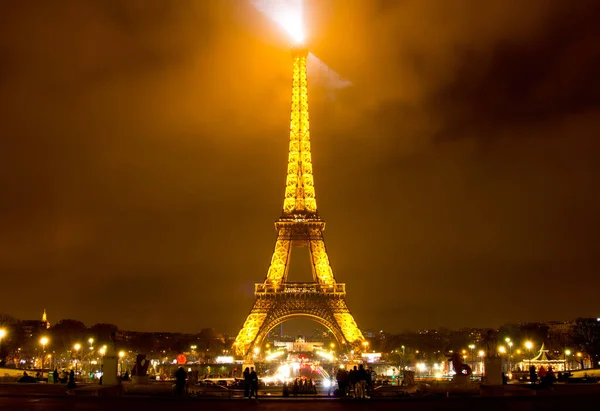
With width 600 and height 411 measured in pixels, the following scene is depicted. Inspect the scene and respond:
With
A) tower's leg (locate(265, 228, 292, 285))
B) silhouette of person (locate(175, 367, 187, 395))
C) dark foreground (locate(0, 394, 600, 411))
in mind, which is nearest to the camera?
dark foreground (locate(0, 394, 600, 411))

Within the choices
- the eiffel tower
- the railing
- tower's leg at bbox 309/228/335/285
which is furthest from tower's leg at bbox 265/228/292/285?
tower's leg at bbox 309/228/335/285

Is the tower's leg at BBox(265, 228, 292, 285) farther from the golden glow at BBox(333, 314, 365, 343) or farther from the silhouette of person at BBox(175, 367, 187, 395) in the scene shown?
the silhouette of person at BBox(175, 367, 187, 395)

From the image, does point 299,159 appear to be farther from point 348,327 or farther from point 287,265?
point 348,327

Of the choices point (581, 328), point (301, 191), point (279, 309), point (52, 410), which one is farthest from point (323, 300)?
point (52, 410)

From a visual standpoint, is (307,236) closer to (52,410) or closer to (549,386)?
(549,386)

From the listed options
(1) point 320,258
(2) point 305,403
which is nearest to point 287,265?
(1) point 320,258

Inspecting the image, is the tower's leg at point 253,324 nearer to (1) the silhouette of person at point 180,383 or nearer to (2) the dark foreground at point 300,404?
(1) the silhouette of person at point 180,383

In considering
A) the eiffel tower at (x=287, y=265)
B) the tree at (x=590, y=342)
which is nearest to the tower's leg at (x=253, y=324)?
the eiffel tower at (x=287, y=265)

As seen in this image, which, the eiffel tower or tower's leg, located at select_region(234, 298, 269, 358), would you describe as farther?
the eiffel tower
